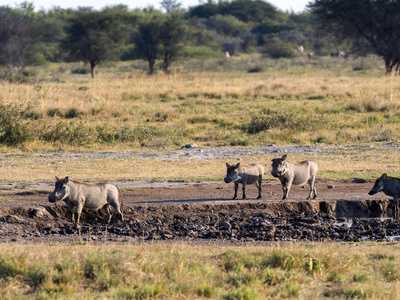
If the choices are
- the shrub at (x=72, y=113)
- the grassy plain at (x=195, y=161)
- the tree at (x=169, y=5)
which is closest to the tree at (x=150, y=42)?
the grassy plain at (x=195, y=161)

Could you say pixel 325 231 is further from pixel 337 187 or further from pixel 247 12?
pixel 247 12

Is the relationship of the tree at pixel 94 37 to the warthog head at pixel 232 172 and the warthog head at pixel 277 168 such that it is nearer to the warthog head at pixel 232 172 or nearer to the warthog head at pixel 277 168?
the warthog head at pixel 232 172

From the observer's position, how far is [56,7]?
99.2 meters

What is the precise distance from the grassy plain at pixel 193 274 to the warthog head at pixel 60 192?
6.76 ft

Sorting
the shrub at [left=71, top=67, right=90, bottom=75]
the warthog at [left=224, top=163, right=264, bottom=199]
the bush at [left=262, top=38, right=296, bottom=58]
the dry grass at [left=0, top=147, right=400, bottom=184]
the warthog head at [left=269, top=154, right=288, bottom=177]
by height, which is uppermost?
the bush at [left=262, top=38, right=296, bottom=58]

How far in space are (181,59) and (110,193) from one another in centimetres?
3716

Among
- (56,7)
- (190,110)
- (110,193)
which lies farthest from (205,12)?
(110,193)

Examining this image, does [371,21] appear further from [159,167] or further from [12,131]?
[159,167]

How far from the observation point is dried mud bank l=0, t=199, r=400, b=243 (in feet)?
26.4

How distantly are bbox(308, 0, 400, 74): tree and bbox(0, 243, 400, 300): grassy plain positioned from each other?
1251 inches

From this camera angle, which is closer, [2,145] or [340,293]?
[340,293]

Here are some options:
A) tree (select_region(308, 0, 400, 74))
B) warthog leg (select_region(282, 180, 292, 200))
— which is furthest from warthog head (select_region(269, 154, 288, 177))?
tree (select_region(308, 0, 400, 74))

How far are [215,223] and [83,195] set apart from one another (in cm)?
197

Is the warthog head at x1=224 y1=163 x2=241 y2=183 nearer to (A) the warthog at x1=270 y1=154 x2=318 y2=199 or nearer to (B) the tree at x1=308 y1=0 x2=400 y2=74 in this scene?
(A) the warthog at x1=270 y1=154 x2=318 y2=199
